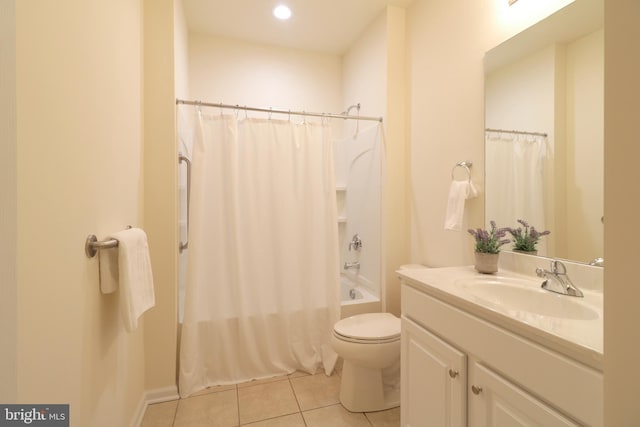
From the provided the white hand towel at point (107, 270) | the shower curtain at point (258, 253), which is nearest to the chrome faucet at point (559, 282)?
the shower curtain at point (258, 253)

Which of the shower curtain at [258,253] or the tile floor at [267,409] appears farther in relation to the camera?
the shower curtain at [258,253]

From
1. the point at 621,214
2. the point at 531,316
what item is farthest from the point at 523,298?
the point at 621,214

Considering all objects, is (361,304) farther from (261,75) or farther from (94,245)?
(261,75)

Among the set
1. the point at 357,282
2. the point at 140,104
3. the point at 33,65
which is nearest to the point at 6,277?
the point at 33,65

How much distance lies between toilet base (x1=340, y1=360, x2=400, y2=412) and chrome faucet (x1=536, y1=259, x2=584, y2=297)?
1057 mm

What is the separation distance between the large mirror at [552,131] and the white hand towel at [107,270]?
1.82 m

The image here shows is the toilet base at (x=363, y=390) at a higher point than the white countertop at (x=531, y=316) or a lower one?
lower

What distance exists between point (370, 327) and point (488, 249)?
0.84 m

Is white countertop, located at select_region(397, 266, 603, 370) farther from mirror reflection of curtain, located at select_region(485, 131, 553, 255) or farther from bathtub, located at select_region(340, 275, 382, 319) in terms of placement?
bathtub, located at select_region(340, 275, 382, 319)

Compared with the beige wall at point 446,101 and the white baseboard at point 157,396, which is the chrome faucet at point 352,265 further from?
the white baseboard at point 157,396

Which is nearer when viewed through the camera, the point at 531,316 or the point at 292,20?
the point at 531,316

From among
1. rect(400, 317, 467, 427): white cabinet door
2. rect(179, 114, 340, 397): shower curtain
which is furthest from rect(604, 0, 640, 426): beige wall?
rect(179, 114, 340, 397): shower curtain

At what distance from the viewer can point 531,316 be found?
2.77ft

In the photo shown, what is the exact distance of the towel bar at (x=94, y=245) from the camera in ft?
3.20
